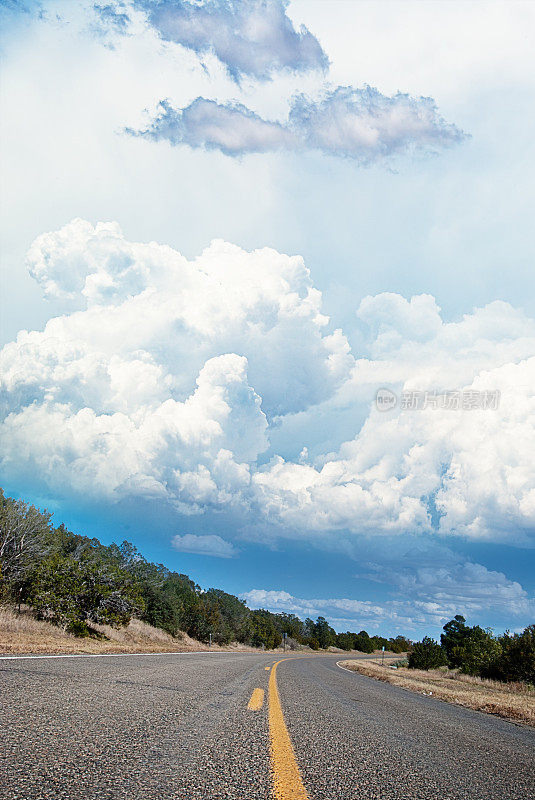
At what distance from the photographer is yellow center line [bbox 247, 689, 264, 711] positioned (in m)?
5.93

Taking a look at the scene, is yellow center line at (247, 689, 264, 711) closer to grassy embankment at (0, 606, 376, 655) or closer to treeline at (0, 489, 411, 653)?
grassy embankment at (0, 606, 376, 655)

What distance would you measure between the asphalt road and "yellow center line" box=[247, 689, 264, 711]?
102 mm

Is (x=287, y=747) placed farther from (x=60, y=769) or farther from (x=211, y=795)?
(x=60, y=769)

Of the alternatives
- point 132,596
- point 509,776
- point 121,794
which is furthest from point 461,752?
point 132,596

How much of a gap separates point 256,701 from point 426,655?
37.9 m

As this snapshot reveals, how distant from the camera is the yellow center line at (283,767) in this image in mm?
2658

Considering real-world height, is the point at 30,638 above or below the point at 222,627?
above

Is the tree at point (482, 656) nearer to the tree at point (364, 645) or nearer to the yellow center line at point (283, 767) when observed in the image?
the yellow center line at point (283, 767)

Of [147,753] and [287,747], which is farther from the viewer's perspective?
[287,747]

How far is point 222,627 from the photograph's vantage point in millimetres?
58469

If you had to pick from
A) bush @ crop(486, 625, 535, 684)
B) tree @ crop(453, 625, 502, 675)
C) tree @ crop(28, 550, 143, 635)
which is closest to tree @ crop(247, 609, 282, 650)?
tree @ crop(453, 625, 502, 675)

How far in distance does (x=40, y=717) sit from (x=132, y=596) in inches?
1000

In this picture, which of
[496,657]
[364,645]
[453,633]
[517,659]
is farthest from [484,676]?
[364,645]

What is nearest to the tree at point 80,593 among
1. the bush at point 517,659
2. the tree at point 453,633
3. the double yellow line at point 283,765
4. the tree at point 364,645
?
the double yellow line at point 283,765
